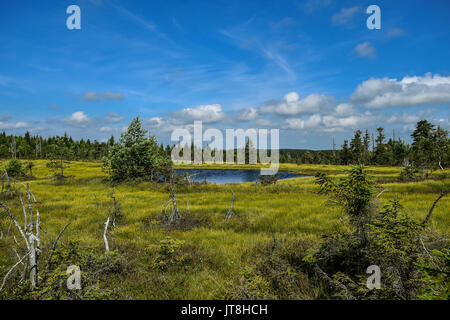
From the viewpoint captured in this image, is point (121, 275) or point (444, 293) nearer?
point (444, 293)

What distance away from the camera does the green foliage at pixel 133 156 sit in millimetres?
25922

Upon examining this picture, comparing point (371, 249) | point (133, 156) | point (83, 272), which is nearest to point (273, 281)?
point (371, 249)

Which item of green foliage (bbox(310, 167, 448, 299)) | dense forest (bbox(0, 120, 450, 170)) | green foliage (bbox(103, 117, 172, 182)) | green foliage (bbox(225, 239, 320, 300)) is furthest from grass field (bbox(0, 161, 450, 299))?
dense forest (bbox(0, 120, 450, 170))

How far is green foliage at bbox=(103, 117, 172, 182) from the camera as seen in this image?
2592cm

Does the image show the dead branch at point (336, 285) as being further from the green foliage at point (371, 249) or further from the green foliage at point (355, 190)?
the green foliage at point (355, 190)

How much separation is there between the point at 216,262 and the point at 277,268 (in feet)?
5.65

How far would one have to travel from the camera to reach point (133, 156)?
26484mm

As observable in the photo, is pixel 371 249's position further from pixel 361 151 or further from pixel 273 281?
pixel 361 151

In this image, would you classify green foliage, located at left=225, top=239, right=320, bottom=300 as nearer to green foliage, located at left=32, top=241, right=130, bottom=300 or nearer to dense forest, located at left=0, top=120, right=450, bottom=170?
green foliage, located at left=32, top=241, right=130, bottom=300
